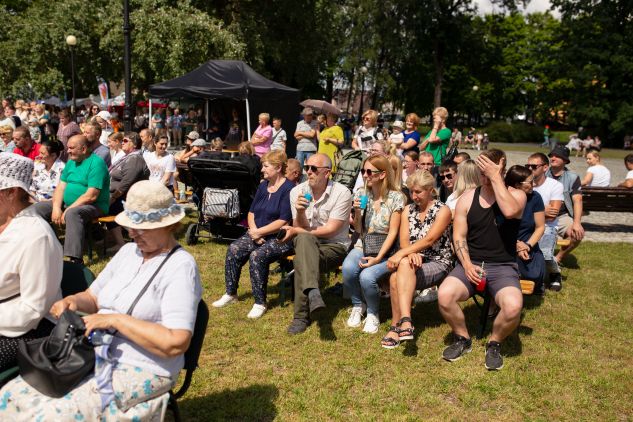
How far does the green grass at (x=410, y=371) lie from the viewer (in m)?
3.89

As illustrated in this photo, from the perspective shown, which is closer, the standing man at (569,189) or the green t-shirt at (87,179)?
the green t-shirt at (87,179)

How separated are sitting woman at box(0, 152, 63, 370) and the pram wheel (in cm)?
505

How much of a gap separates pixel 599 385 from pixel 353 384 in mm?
1847

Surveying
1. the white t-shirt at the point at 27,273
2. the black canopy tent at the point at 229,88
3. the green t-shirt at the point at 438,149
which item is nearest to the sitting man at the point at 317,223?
the white t-shirt at the point at 27,273

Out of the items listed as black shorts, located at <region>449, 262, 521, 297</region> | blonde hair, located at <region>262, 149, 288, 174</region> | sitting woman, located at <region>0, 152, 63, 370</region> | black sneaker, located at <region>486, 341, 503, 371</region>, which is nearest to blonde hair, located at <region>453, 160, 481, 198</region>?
black shorts, located at <region>449, 262, 521, 297</region>

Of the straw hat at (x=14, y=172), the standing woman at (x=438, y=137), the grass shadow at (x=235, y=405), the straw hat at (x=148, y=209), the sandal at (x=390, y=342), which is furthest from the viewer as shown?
the standing woman at (x=438, y=137)

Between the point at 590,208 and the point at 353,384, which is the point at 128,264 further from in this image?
the point at 590,208

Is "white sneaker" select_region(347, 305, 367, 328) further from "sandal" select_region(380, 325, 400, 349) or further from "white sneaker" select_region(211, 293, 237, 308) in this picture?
"white sneaker" select_region(211, 293, 237, 308)

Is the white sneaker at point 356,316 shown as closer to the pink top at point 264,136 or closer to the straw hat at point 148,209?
Answer: the straw hat at point 148,209

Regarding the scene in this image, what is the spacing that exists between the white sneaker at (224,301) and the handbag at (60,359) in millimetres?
3016

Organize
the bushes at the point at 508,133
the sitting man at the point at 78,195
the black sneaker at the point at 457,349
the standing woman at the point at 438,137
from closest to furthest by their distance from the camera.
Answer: the black sneaker at the point at 457,349
the sitting man at the point at 78,195
the standing woman at the point at 438,137
the bushes at the point at 508,133

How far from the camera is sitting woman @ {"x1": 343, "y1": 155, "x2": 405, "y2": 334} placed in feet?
16.8

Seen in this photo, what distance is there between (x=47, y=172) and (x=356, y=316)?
15.2 feet

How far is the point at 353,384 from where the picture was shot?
4211 mm
